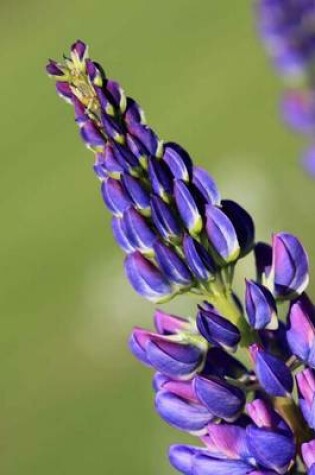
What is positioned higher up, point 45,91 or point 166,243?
point 45,91

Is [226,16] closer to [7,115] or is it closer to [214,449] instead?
[7,115]

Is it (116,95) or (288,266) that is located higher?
(116,95)

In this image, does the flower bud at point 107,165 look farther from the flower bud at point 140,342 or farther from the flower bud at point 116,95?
the flower bud at point 140,342

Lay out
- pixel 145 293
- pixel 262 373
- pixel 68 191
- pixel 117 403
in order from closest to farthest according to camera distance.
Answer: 1. pixel 262 373
2. pixel 145 293
3. pixel 117 403
4. pixel 68 191

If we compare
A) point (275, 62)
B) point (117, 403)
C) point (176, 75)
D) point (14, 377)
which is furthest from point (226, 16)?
point (275, 62)

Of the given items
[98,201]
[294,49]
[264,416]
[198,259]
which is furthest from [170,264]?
[98,201]

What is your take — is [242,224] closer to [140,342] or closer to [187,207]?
[187,207]
